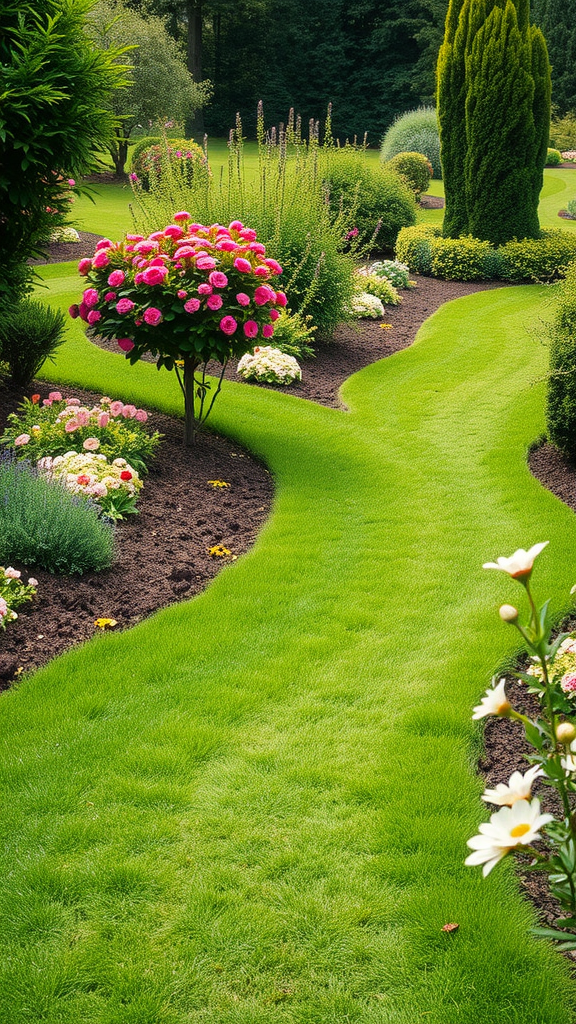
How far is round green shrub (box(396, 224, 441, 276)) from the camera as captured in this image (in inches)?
576

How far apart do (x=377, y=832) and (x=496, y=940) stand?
59 cm

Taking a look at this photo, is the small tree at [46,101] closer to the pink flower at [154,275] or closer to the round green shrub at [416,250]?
the pink flower at [154,275]

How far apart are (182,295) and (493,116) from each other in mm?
10795

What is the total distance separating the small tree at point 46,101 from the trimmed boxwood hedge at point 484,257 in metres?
9.43

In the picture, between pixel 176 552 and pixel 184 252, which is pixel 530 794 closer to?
pixel 176 552

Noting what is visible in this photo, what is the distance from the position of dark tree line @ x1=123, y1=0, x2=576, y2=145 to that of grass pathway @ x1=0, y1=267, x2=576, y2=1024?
39689 mm

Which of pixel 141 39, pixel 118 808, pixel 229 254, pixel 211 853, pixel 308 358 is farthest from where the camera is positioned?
pixel 141 39

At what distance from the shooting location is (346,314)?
9953 mm

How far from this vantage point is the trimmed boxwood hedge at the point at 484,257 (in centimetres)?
1399

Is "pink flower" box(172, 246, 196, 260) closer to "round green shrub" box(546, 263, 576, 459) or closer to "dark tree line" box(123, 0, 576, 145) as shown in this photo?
"round green shrub" box(546, 263, 576, 459)

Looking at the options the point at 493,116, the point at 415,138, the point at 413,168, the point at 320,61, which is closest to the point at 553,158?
the point at 415,138

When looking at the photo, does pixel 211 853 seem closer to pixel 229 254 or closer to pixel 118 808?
pixel 118 808

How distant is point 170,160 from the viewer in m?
11.0

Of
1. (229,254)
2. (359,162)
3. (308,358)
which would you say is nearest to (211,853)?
(229,254)
